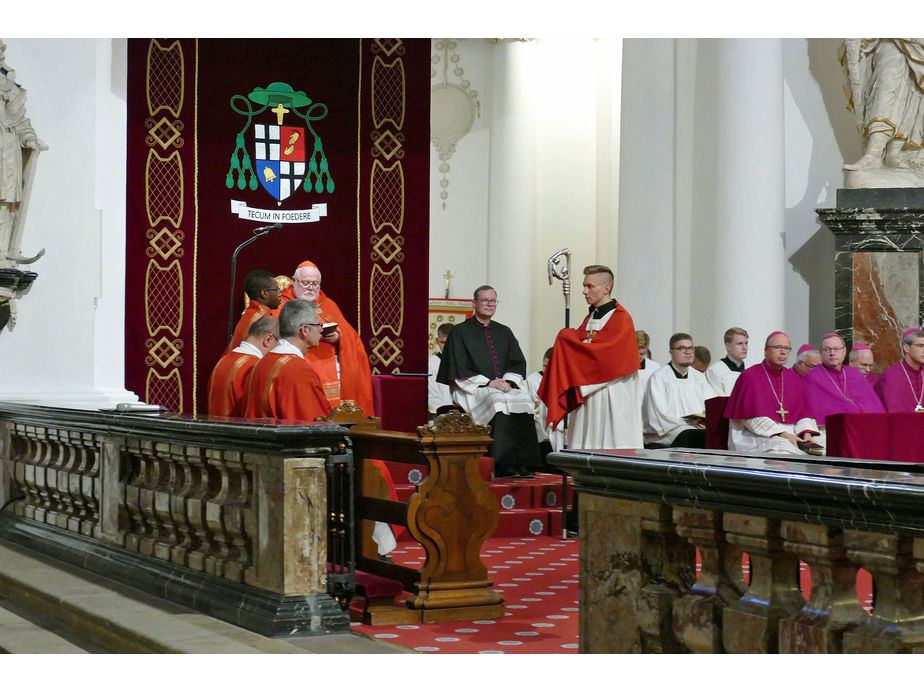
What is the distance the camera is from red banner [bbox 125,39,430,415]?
9.42 metres

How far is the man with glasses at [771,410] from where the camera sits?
8.73 m

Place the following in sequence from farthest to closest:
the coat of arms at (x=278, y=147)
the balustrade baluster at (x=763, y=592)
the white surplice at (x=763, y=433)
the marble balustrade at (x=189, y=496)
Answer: the coat of arms at (x=278, y=147), the white surplice at (x=763, y=433), the marble balustrade at (x=189, y=496), the balustrade baluster at (x=763, y=592)

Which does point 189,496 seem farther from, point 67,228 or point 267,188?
point 267,188

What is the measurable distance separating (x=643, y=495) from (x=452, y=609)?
8.26 feet

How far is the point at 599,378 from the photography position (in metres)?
8.23

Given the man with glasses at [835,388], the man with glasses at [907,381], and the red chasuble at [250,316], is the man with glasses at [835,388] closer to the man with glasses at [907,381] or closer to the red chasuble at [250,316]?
the man with glasses at [907,381]

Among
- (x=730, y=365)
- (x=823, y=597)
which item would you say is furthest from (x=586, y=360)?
(x=823, y=597)

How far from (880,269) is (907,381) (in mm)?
2428

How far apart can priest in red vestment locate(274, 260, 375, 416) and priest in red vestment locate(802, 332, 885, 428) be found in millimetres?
3301

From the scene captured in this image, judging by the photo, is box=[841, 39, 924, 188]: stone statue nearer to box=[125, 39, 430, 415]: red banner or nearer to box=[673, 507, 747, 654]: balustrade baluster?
box=[125, 39, 430, 415]: red banner

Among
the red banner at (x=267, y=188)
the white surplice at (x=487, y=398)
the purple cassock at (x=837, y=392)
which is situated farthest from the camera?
the white surplice at (x=487, y=398)

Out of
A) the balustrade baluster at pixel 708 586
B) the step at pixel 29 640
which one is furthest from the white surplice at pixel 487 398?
the balustrade baluster at pixel 708 586

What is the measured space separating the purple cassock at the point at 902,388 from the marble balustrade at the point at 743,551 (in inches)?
235

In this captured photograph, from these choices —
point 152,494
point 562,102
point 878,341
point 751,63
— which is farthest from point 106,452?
point 562,102
